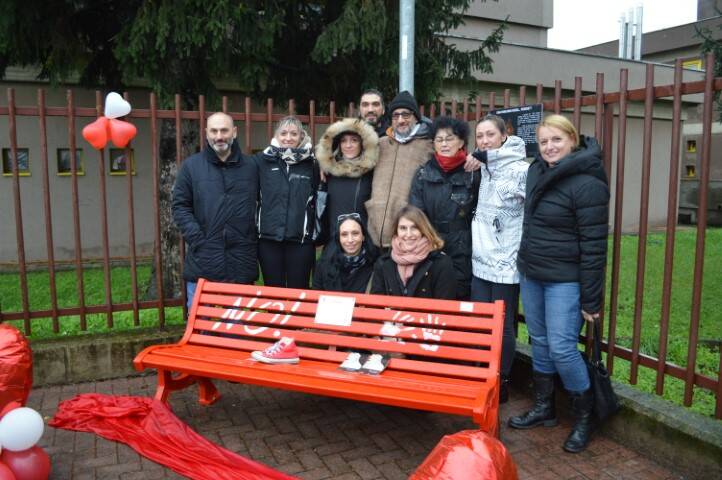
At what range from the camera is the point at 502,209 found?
3727 mm

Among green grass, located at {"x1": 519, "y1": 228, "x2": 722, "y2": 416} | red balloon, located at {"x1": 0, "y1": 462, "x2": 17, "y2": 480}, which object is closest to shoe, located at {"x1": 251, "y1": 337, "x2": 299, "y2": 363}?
red balloon, located at {"x1": 0, "y1": 462, "x2": 17, "y2": 480}

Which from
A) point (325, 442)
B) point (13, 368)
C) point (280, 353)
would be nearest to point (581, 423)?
point (325, 442)

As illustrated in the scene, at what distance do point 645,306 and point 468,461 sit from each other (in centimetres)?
647

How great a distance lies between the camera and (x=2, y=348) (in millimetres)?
3266

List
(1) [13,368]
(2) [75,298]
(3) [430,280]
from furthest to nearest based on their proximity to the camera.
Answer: (2) [75,298]
(3) [430,280]
(1) [13,368]

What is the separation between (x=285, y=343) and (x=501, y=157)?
5.61 feet

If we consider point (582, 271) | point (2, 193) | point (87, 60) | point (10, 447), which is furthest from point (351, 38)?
point (2, 193)

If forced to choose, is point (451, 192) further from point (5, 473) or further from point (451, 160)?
point (5, 473)

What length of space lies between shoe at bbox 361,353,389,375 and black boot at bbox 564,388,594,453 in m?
1.11

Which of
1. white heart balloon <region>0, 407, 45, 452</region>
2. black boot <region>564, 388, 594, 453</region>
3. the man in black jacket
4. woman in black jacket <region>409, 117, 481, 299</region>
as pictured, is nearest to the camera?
white heart balloon <region>0, 407, 45, 452</region>

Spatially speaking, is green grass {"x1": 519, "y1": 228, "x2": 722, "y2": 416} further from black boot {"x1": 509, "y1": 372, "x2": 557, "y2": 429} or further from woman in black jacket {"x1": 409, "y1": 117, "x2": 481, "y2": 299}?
woman in black jacket {"x1": 409, "y1": 117, "x2": 481, "y2": 299}

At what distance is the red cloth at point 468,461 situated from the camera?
2072 millimetres

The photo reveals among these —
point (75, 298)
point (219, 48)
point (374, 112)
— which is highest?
point (219, 48)

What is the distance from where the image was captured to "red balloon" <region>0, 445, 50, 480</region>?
2.86m
